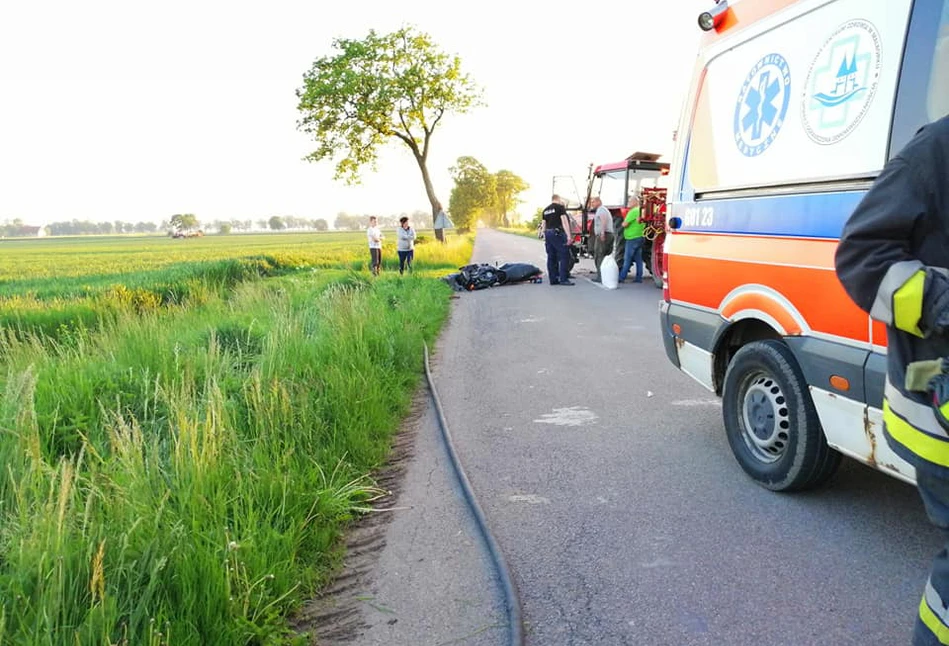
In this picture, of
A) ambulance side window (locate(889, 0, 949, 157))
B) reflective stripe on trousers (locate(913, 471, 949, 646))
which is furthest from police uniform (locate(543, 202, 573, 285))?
reflective stripe on trousers (locate(913, 471, 949, 646))

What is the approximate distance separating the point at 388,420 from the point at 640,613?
268 cm

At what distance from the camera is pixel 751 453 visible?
11.4ft

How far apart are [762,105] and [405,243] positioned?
13973 mm

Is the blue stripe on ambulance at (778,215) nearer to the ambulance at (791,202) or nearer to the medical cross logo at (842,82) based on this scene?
the ambulance at (791,202)

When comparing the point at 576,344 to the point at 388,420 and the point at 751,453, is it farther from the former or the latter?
the point at 751,453

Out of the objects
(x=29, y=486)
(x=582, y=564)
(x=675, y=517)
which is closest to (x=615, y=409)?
(x=675, y=517)

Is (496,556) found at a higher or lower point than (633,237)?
lower

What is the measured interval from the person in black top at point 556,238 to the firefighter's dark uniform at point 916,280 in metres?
11.8

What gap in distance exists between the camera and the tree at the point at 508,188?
94812 mm

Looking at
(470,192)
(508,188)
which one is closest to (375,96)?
(470,192)

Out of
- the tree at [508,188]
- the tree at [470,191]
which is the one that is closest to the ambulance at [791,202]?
the tree at [470,191]

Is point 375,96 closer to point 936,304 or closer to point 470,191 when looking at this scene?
point 936,304

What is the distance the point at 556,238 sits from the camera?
13422 millimetres

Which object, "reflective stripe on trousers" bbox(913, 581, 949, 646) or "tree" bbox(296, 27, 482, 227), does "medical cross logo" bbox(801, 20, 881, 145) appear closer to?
"reflective stripe on trousers" bbox(913, 581, 949, 646)
